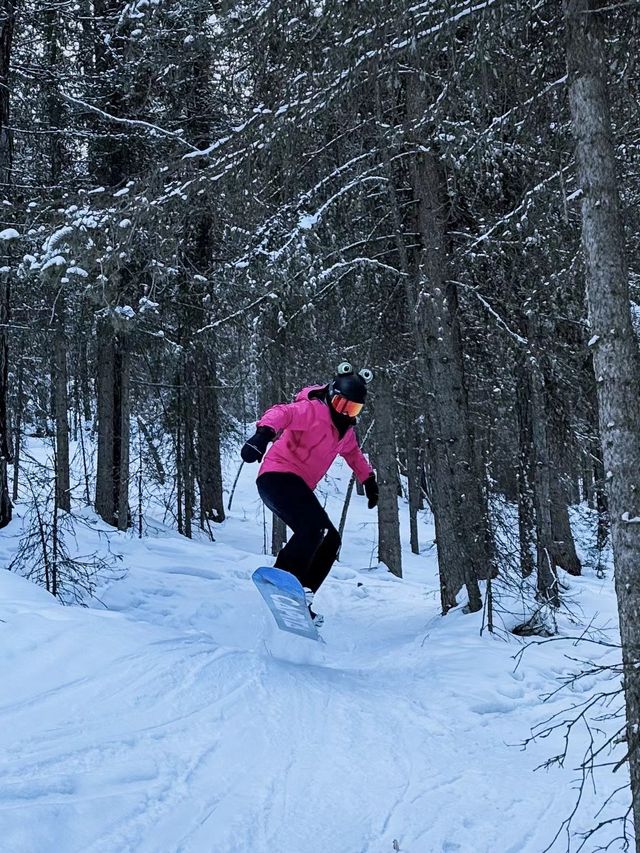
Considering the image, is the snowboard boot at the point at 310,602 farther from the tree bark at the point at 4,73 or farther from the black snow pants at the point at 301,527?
the tree bark at the point at 4,73

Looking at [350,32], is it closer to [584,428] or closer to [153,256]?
[153,256]

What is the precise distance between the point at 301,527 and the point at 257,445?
100 centimetres

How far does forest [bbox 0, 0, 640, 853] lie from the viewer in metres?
4.04

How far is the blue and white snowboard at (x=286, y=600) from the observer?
558cm

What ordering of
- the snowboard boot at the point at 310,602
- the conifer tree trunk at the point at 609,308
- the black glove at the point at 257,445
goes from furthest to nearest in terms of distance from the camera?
the snowboard boot at the point at 310,602
the black glove at the point at 257,445
the conifer tree trunk at the point at 609,308

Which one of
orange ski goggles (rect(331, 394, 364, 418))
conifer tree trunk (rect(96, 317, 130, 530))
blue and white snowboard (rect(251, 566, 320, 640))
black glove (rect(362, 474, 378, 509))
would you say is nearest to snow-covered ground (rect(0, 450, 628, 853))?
blue and white snowboard (rect(251, 566, 320, 640))

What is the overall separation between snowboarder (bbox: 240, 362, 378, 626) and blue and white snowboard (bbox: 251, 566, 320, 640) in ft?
0.84

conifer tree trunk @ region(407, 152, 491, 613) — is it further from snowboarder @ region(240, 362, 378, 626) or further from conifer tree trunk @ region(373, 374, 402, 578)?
conifer tree trunk @ region(373, 374, 402, 578)

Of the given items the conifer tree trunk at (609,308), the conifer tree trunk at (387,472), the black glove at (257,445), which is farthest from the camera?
the conifer tree trunk at (387,472)

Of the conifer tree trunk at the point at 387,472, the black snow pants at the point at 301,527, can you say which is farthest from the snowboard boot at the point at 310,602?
the conifer tree trunk at the point at 387,472

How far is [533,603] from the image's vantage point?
727 centimetres

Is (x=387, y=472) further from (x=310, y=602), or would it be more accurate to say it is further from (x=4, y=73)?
(x=4, y=73)

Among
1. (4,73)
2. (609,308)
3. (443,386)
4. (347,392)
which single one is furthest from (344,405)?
(4,73)

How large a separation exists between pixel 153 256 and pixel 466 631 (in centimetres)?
427
